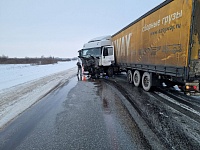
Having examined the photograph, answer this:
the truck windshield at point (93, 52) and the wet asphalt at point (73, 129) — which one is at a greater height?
the truck windshield at point (93, 52)

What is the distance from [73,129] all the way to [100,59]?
1232 centimetres

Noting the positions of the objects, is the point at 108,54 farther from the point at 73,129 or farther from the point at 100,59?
the point at 73,129

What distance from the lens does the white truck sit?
1565cm

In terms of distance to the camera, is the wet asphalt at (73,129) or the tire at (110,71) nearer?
the wet asphalt at (73,129)

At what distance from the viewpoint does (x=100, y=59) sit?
635 inches

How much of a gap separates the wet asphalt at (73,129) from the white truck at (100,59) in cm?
986

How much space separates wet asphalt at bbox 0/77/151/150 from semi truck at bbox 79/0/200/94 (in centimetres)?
244

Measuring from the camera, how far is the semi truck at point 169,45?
17.6ft

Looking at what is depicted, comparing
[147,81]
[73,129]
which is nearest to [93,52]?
[147,81]

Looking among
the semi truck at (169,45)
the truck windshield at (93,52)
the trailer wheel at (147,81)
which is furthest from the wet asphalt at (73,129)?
the truck windshield at (93,52)

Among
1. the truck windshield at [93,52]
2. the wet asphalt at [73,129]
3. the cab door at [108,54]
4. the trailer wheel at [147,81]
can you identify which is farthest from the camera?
the truck windshield at [93,52]

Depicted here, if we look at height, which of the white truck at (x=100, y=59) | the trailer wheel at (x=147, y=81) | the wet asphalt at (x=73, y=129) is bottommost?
the wet asphalt at (x=73, y=129)

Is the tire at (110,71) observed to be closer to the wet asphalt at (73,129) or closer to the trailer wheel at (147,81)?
the trailer wheel at (147,81)

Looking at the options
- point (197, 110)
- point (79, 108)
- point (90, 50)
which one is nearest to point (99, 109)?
point (79, 108)
